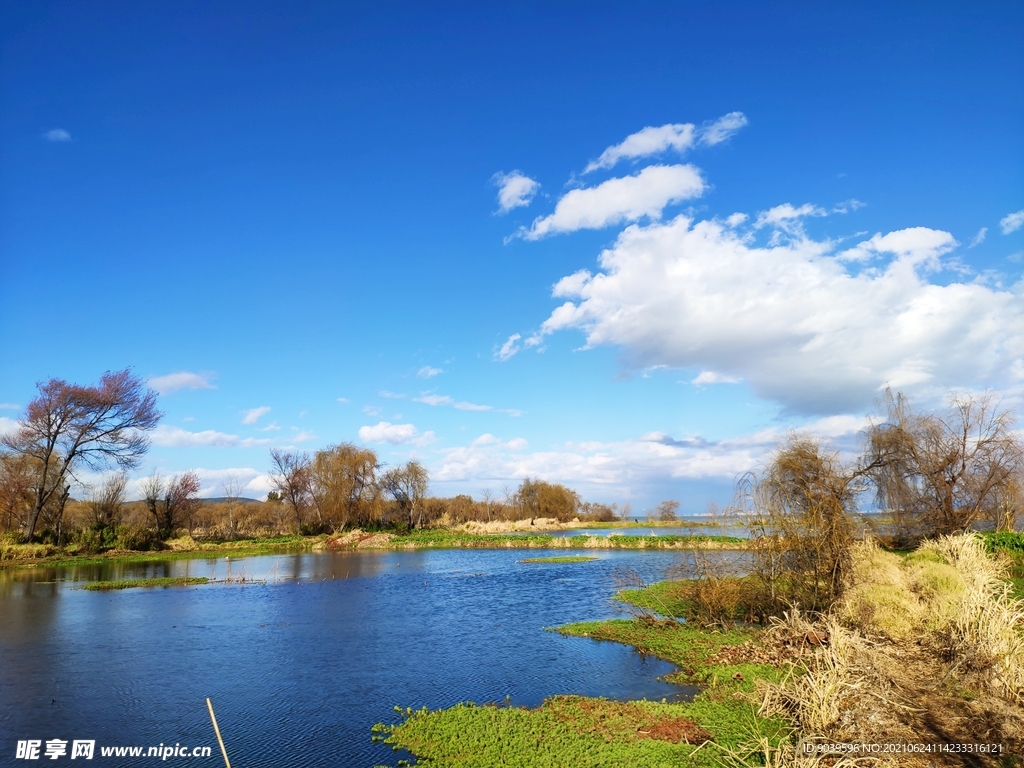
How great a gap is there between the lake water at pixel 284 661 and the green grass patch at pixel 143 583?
62.5 inches

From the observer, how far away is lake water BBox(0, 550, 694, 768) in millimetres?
12977

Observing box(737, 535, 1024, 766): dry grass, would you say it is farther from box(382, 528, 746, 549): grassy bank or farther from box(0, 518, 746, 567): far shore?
box(382, 528, 746, 549): grassy bank

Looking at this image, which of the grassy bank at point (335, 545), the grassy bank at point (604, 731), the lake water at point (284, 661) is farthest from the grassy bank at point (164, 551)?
the grassy bank at point (604, 731)

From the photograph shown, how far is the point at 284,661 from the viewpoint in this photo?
18.5m

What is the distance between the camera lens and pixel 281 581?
122 ft

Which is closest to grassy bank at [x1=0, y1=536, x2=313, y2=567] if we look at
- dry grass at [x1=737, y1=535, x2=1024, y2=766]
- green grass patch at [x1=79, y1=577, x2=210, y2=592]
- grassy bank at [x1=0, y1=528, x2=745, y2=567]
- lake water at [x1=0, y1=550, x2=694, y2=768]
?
grassy bank at [x1=0, y1=528, x2=745, y2=567]

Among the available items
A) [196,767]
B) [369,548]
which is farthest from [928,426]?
[369,548]

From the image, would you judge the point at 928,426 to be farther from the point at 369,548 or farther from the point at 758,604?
the point at 369,548

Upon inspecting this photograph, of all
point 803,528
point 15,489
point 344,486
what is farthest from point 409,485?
point 803,528

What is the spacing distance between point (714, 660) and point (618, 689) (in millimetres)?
3578

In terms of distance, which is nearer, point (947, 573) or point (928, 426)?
point (947, 573)

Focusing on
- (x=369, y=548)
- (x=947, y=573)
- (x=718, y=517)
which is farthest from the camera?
(x=369, y=548)

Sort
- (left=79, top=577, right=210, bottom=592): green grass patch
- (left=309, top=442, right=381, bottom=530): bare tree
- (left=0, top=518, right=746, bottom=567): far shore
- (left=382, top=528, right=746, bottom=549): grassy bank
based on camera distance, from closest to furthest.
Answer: (left=79, top=577, right=210, bottom=592): green grass patch, (left=0, top=518, right=746, bottom=567): far shore, (left=382, top=528, right=746, bottom=549): grassy bank, (left=309, top=442, right=381, bottom=530): bare tree

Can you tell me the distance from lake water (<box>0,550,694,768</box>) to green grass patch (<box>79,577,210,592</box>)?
62.5 inches
